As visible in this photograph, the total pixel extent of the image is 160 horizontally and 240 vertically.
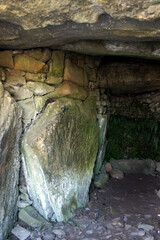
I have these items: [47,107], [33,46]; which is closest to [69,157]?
[47,107]

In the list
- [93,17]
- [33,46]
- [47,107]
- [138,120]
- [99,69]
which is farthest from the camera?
[138,120]

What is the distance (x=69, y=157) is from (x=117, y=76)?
2023 millimetres

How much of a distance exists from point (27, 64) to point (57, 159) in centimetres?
124

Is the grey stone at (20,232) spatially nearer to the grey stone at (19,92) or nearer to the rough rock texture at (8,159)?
the rough rock texture at (8,159)

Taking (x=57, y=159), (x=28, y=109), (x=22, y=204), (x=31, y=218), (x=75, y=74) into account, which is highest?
(x=75, y=74)

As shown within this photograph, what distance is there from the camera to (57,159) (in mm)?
2789

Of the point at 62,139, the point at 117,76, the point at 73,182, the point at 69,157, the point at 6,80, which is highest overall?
the point at 117,76

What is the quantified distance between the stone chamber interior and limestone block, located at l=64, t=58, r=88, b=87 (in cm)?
1

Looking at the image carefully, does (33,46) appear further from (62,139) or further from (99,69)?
(99,69)

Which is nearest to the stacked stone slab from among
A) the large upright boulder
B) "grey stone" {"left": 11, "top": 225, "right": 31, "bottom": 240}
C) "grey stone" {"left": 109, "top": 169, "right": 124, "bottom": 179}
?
the large upright boulder

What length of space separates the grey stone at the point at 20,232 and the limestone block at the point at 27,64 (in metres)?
1.88

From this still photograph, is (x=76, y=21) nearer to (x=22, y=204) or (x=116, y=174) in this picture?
(x=22, y=204)

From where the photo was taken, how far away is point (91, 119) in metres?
3.72

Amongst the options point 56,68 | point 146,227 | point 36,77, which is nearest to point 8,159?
point 36,77
